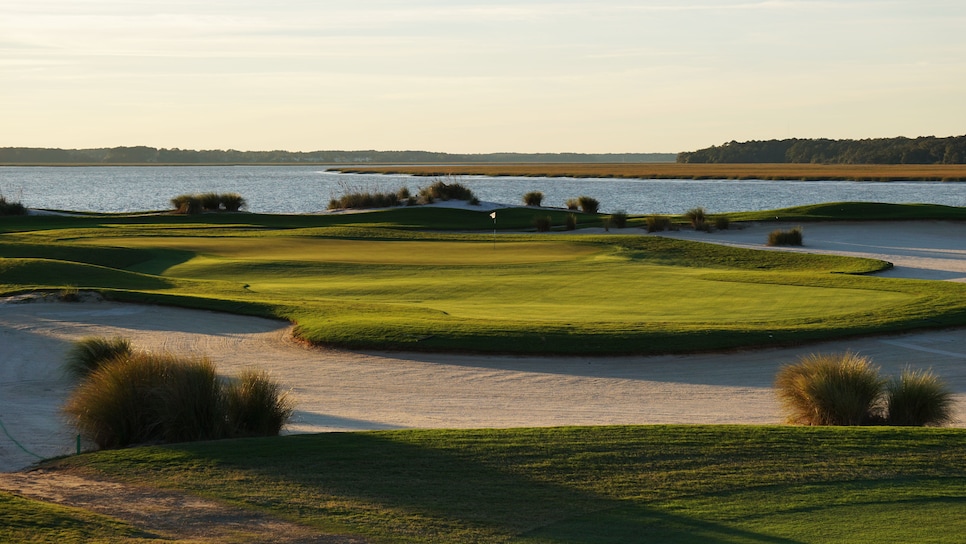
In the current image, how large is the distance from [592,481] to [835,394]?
4.37m

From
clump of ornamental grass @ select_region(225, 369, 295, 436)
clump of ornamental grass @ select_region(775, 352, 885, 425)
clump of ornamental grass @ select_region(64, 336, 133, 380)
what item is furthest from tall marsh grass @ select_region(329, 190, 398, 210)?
clump of ornamental grass @ select_region(225, 369, 295, 436)

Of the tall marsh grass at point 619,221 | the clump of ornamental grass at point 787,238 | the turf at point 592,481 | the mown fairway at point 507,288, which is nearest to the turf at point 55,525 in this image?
the turf at point 592,481

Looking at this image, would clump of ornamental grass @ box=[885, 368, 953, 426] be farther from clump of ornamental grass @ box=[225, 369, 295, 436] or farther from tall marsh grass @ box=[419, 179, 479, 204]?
tall marsh grass @ box=[419, 179, 479, 204]

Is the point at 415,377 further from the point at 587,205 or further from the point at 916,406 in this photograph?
the point at 587,205

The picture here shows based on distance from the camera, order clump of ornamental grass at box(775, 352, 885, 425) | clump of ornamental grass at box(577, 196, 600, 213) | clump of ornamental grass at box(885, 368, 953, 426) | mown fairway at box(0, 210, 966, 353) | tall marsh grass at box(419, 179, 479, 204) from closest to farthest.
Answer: clump of ornamental grass at box(775, 352, 885, 425) < clump of ornamental grass at box(885, 368, 953, 426) < mown fairway at box(0, 210, 966, 353) < clump of ornamental grass at box(577, 196, 600, 213) < tall marsh grass at box(419, 179, 479, 204)

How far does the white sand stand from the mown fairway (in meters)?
0.57

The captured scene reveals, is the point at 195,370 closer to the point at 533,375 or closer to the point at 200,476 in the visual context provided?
the point at 200,476

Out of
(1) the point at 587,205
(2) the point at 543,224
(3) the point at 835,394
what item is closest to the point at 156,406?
(3) the point at 835,394

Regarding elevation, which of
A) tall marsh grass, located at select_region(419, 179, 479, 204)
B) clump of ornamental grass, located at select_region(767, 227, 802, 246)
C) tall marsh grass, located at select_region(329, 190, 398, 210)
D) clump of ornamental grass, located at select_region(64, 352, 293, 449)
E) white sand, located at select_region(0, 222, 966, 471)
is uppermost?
tall marsh grass, located at select_region(419, 179, 479, 204)

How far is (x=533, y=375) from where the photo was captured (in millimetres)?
15898

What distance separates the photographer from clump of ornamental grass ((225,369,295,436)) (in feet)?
36.4

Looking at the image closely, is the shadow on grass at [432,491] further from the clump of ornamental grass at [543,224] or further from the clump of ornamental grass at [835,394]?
the clump of ornamental grass at [543,224]

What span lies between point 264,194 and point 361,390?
107 m

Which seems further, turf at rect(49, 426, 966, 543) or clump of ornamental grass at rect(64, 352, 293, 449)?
clump of ornamental grass at rect(64, 352, 293, 449)
